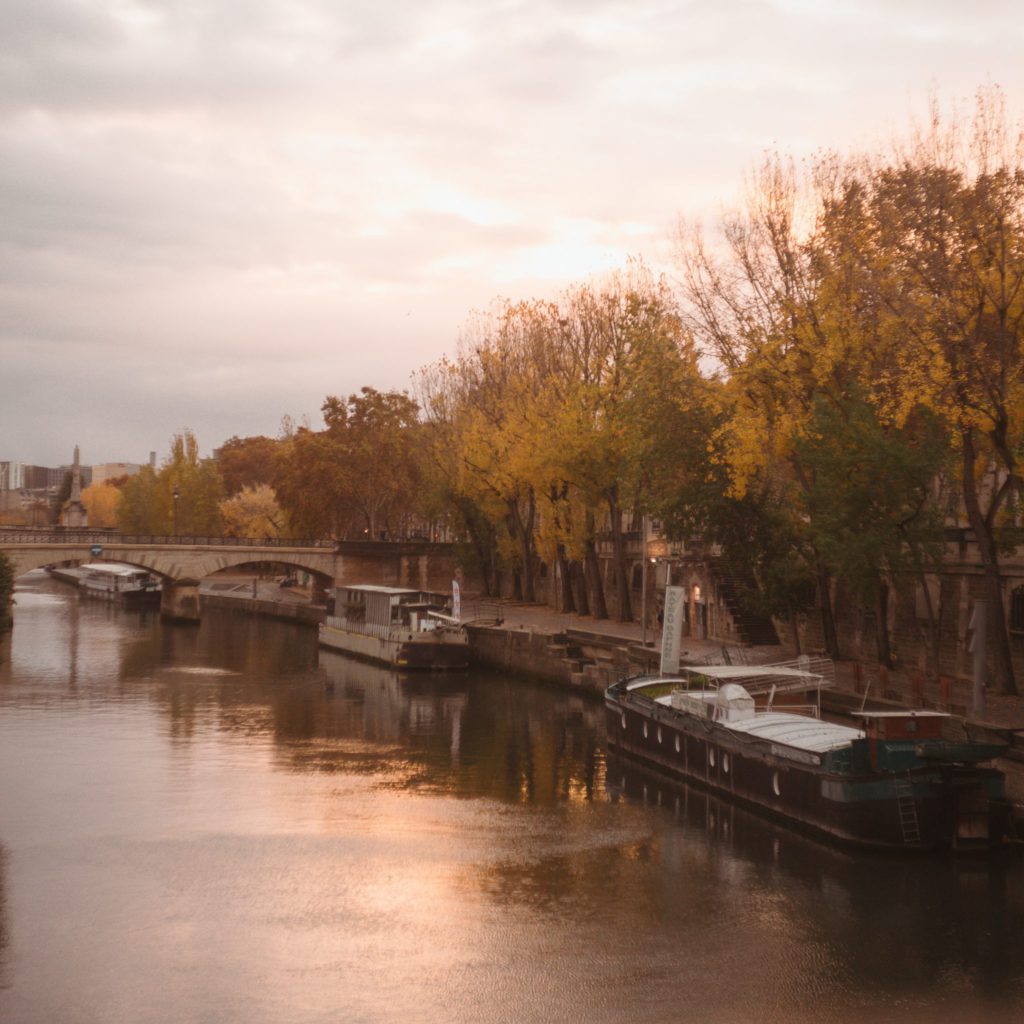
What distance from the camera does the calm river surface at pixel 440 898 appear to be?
17281 millimetres

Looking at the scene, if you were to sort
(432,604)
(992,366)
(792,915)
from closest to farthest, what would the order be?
(792,915), (992,366), (432,604)

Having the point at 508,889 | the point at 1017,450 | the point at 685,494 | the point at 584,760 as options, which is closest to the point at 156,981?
the point at 508,889

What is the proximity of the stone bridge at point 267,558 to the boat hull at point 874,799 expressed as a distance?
51.7 meters

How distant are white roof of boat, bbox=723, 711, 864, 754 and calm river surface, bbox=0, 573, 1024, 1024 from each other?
1842 millimetres

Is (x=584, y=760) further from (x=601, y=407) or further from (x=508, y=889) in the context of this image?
(x=601, y=407)

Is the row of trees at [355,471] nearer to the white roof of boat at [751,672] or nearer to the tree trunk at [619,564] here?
the tree trunk at [619,564]

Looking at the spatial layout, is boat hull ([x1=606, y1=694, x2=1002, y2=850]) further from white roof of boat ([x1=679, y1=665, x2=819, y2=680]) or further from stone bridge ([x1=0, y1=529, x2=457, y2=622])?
stone bridge ([x1=0, y1=529, x2=457, y2=622])

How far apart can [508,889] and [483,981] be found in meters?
4.25

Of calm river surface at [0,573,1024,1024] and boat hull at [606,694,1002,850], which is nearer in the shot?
calm river surface at [0,573,1024,1024]

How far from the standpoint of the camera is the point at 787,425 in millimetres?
34156

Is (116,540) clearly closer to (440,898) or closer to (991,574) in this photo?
(991,574)

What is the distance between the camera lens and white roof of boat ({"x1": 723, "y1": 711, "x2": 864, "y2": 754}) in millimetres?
25297

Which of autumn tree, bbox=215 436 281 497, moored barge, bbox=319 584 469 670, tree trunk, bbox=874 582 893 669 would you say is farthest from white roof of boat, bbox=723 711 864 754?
autumn tree, bbox=215 436 281 497

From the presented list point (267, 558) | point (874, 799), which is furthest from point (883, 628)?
point (267, 558)
